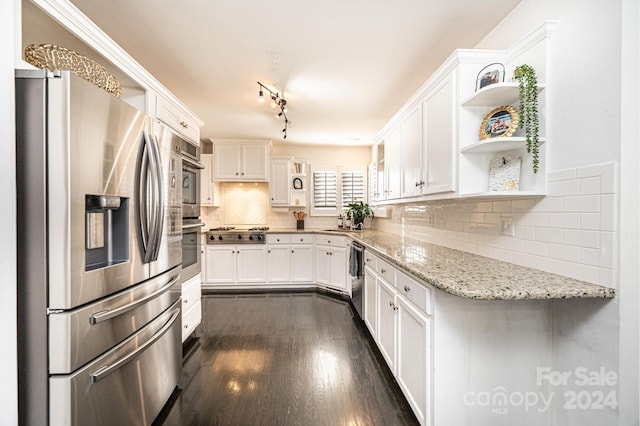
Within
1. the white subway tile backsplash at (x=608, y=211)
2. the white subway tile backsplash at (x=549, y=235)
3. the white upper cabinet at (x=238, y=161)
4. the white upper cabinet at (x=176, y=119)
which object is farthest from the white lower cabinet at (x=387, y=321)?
the white upper cabinet at (x=238, y=161)

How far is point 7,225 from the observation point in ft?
3.30

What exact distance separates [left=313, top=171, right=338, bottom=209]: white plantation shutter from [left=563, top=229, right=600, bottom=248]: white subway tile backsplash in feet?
12.8

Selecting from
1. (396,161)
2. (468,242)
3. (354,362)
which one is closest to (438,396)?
(354,362)

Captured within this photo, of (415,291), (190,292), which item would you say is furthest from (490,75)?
(190,292)

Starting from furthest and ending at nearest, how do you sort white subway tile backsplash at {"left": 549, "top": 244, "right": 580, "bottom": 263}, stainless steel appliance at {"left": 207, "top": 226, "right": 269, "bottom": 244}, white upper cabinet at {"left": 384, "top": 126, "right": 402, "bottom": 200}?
stainless steel appliance at {"left": 207, "top": 226, "right": 269, "bottom": 244} < white upper cabinet at {"left": 384, "top": 126, "right": 402, "bottom": 200} < white subway tile backsplash at {"left": 549, "top": 244, "right": 580, "bottom": 263}

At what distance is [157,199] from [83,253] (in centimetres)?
49

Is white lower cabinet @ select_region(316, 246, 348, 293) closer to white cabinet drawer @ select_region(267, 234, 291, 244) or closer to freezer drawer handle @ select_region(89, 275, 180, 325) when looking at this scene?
white cabinet drawer @ select_region(267, 234, 291, 244)

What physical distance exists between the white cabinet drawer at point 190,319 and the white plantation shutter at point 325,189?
2.86 m

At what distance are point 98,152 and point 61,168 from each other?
0.17 meters

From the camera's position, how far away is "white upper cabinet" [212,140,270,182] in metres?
4.66

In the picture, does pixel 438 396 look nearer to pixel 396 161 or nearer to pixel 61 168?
pixel 61 168

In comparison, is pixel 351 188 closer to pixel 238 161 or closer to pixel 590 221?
pixel 238 161

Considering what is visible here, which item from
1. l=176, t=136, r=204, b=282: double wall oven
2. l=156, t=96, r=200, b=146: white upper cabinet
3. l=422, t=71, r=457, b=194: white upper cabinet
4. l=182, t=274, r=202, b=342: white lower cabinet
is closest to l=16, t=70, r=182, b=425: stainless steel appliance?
l=156, t=96, r=200, b=146: white upper cabinet

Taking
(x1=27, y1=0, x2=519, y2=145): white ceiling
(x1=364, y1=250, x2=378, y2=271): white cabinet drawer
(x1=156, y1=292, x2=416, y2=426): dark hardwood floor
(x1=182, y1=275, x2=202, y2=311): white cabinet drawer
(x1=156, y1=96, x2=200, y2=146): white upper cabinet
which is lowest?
(x1=156, y1=292, x2=416, y2=426): dark hardwood floor
